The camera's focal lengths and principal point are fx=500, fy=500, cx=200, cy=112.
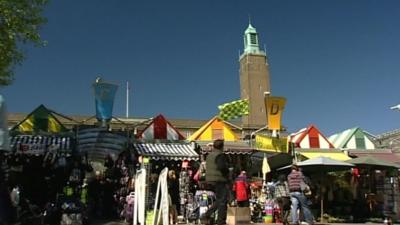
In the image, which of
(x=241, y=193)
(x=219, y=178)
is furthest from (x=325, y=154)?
(x=219, y=178)

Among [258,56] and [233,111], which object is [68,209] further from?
[258,56]

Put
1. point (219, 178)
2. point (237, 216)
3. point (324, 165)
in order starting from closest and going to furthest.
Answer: point (219, 178)
point (237, 216)
point (324, 165)

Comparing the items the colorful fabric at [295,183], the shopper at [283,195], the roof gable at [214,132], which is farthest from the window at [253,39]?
the colorful fabric at [295,183]

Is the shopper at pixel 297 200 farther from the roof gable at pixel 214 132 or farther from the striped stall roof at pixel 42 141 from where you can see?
the roof gable at pixel 214 132

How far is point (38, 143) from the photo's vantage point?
51.0ft

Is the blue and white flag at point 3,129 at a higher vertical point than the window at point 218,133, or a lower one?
lower

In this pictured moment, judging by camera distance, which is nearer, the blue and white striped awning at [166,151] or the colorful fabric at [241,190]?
the colorful fabric at [241,190]

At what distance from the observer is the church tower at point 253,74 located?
94.1 meters

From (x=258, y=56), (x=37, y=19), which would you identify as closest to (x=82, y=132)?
(x=37, y=19)

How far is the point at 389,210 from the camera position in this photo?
51.9ft

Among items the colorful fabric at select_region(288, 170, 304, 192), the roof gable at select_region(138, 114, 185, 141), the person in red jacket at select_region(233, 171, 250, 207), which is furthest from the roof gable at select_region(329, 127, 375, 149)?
the colorful fabric at select_region(288, 170, 304, 192)

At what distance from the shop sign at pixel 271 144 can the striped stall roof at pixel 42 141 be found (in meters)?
6.74

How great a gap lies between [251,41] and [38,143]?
87732mm

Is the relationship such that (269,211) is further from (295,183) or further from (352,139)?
(352,139)
